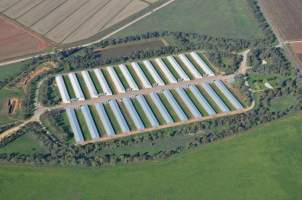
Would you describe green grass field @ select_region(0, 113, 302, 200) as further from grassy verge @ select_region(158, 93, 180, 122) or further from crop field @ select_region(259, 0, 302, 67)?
crop field @ select_region(259, 0, 302, 67)

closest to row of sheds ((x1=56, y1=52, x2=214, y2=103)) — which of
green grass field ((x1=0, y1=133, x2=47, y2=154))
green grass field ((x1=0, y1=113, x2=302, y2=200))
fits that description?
green grass field ((x1=0, y1=133, x2=47, y2=154))

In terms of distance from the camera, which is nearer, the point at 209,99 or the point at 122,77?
the point at 209,99

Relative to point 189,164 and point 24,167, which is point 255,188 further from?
point 24,167

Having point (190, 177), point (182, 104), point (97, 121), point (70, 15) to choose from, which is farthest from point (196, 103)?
point (70, 15)

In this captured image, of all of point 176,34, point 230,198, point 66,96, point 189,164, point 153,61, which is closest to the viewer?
point 230,198

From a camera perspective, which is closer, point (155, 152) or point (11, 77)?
point (155, 152)

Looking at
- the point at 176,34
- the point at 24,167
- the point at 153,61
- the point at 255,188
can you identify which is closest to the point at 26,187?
the point at 24,167

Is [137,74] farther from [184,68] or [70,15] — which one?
[70,15]
